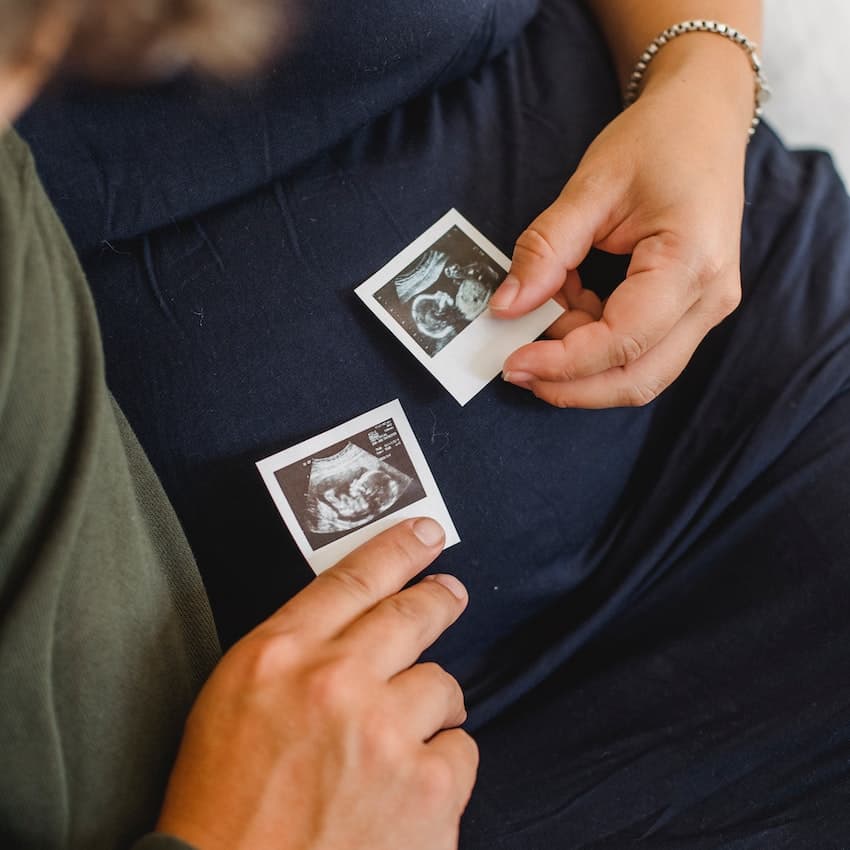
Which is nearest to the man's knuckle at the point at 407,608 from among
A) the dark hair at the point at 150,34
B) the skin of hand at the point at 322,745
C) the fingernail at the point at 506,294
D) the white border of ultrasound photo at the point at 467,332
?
the skin of hand at the point at 322,745

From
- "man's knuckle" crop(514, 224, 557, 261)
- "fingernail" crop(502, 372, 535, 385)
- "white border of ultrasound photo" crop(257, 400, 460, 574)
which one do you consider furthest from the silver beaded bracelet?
"white border of ultrasound photo" crop(257, 400, 460, 574)

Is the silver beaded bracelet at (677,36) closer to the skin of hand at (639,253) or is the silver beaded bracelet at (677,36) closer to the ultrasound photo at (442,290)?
the skin of hand at (639,253)

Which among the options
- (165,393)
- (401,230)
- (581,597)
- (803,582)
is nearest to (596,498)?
(581,597)

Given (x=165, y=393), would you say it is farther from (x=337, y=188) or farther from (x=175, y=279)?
(x=337, y=188)

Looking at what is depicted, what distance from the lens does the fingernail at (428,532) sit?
30.4 inches

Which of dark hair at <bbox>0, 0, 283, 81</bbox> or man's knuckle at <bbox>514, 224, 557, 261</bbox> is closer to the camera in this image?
dark hair at <bbox>0, 0, 283, 81</bbox>

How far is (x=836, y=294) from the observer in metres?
0.97

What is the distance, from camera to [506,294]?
85 centimetres

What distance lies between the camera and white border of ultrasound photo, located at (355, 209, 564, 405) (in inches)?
33.4

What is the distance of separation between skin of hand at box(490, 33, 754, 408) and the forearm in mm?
39

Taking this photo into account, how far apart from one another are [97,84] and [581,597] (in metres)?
0.76

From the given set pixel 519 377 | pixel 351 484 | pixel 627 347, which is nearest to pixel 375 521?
pixel 351 484

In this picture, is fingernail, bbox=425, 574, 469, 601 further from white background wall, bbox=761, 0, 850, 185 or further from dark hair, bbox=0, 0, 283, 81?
white background wall, bbox=761, 0, 850, 185

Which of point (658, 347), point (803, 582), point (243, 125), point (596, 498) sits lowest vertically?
point (803, 582)
